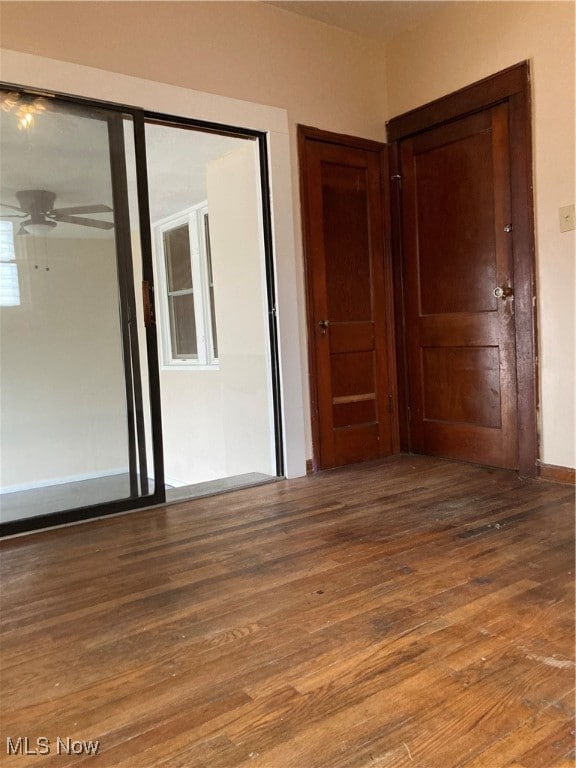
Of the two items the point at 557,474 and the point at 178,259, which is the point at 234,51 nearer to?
the point at 178,259

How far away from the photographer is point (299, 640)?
5.03 feet

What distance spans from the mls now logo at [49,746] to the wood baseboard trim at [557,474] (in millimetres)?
2544

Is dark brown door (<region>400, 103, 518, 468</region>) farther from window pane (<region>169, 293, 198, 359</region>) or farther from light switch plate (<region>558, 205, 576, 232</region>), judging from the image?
window pane (<region>169, 293, 198, 359</region>)

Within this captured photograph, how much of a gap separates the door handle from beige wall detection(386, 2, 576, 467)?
0.18 meters

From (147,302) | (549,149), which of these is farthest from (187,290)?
(549,149)

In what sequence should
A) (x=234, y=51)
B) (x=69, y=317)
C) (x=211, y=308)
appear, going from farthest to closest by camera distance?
(x=211, y=308) < (x=234, y=51) < (x=69, y=317)

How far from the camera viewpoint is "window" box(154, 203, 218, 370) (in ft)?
17.1

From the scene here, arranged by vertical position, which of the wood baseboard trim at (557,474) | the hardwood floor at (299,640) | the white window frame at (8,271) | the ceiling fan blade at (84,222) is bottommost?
the hardwood floor at (299,640)

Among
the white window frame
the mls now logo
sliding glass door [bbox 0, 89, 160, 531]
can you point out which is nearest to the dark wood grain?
sliding glass door [bbox 0, 89, 160, 531]

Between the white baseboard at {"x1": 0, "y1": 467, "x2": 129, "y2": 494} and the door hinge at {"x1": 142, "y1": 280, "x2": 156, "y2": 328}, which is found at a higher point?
the door hinge at {"x1": 142, "y1": 280, "x2": 156, "y2": 328}

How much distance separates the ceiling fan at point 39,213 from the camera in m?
2.56

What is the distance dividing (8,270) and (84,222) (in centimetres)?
41

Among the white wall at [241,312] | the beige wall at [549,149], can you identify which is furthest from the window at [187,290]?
the beige wall at [549,149]

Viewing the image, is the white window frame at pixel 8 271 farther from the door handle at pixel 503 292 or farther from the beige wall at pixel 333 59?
the door handle at pixel 503 292
